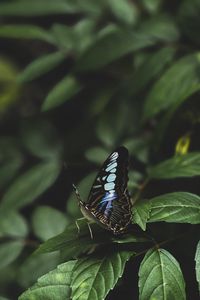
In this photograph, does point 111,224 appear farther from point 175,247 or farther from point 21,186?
point 21,186

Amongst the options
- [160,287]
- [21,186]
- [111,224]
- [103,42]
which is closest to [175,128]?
[103,42]

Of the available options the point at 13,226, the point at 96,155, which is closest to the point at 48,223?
the point at 13,226

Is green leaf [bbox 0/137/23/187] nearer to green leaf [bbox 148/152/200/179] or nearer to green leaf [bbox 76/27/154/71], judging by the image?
green leaf [bbox 76/27/154/71]

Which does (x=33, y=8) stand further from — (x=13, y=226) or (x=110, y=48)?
(x=13, y=226)

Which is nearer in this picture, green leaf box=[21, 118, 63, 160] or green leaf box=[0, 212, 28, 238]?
green leaf box=[0, 212, 28, 238]

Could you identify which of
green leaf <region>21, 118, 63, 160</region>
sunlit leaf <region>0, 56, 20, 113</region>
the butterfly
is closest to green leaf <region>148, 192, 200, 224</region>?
the butterfly

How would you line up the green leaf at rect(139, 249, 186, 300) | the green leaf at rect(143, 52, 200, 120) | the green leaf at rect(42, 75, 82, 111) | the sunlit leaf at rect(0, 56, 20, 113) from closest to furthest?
the green leaf at rect(139, 249, 186, 300), the green leaf at rect(143, 52, 200, 120), the green leaf at rect(42, 75, 82, 111), the sunlit leaf at rect(0, 56, 20, 113)
